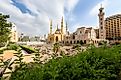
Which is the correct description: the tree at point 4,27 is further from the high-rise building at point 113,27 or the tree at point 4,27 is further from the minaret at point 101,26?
the high-rise building at point 113,27

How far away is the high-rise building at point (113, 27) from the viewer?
84.3 metres

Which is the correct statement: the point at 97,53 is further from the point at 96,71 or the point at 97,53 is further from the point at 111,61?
the point at 96,71

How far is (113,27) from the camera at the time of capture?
283ft

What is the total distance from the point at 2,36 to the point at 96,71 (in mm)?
18167

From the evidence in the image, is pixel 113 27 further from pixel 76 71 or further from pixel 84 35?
pixel 76 71

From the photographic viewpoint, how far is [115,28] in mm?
85562

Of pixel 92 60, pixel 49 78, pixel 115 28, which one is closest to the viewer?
pixel 49 78

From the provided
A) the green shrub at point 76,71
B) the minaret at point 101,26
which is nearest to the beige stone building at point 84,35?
the minaret at point 101,26

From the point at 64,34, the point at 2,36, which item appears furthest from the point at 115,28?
the point at 2,36

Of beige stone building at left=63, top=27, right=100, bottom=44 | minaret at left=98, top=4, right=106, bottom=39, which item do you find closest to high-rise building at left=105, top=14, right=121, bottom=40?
minaret at left=98, top=4, right=106, bottom=39

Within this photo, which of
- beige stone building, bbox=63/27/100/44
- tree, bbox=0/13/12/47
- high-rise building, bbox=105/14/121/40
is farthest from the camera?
high-rise building, bbox=105/14/121/40

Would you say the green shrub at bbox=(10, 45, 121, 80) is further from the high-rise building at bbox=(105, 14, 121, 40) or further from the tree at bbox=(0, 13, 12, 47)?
the high-rise building at bbox=(105, 14, 121, 40)

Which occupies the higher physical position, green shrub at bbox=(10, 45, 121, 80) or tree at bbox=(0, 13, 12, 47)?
tree at bbox=(0, 13, 12, 47)

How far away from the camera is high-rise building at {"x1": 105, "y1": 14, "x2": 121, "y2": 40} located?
277 feet
